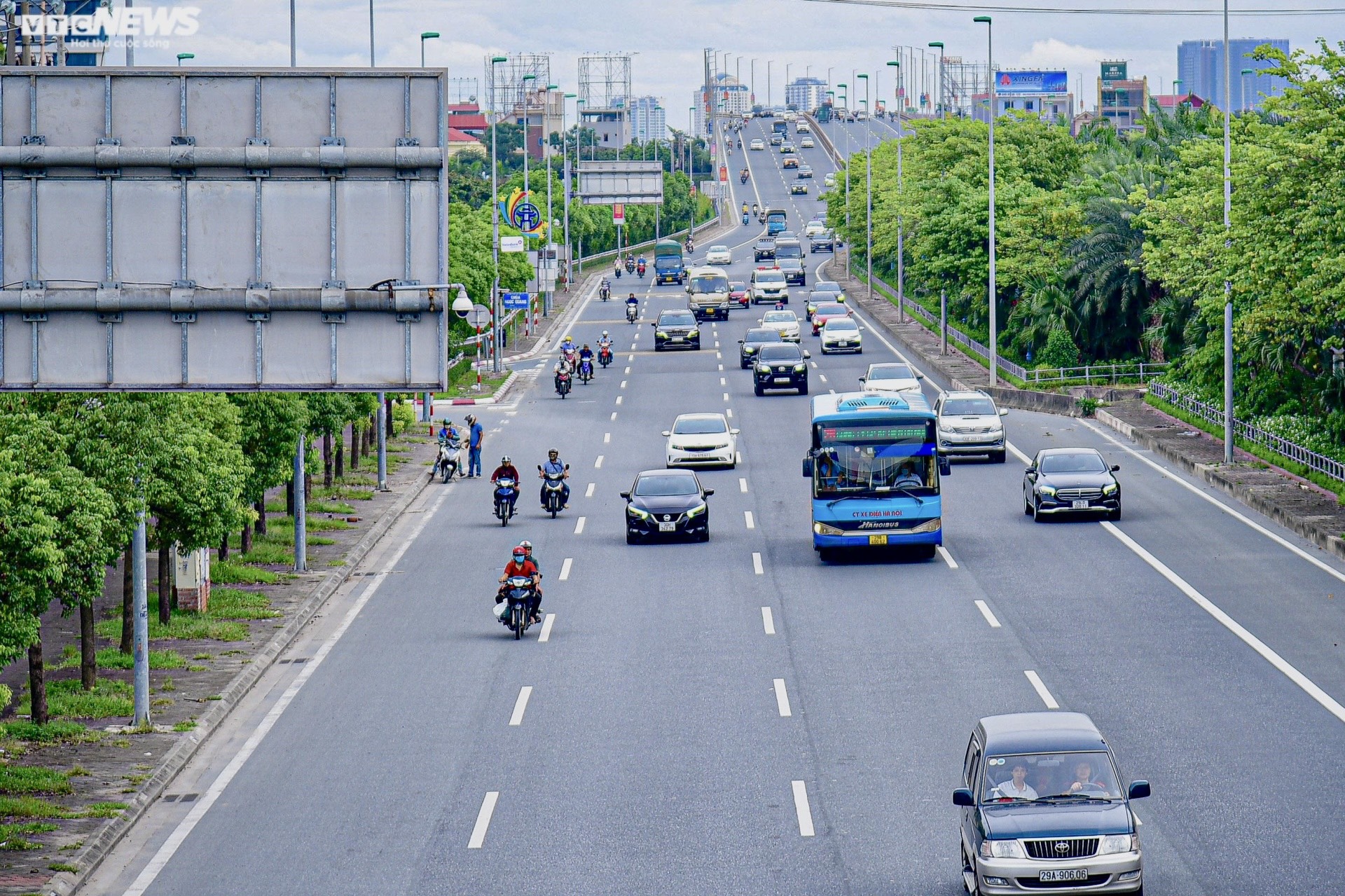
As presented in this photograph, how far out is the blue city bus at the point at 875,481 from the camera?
1362 inches

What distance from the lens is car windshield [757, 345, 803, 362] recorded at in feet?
206

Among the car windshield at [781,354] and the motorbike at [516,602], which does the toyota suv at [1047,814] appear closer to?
the motorbike at [516,602]

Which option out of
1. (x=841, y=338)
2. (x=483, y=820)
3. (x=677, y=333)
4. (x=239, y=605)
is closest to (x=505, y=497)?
(x=239, y=605)

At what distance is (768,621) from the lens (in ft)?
98.3

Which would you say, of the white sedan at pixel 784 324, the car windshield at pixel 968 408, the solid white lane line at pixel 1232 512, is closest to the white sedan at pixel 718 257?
the white sedan at pixel 784 324

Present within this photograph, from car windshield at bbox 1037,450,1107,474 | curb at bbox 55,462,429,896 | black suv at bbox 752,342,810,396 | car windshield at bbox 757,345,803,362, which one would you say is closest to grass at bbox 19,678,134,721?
curb at bbox 55,462,429,896

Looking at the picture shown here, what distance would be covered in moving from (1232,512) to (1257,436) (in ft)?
26.6

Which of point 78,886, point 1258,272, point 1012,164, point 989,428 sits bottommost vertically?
point 78,886

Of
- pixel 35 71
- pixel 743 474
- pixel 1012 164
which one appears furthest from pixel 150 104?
pixel 1012 164

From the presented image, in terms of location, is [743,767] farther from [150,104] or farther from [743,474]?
[743,474]

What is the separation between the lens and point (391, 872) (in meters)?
17.9

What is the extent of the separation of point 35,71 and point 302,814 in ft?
26.1

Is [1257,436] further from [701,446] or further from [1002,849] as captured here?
[1002,849]

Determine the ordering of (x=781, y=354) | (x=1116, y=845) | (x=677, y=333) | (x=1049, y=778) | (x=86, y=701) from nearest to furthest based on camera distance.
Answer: (x=1116, y=845) < (x=1049, y=778) < (x=86, y=701) < (x=781, y=354) < (x=677, y=333)
